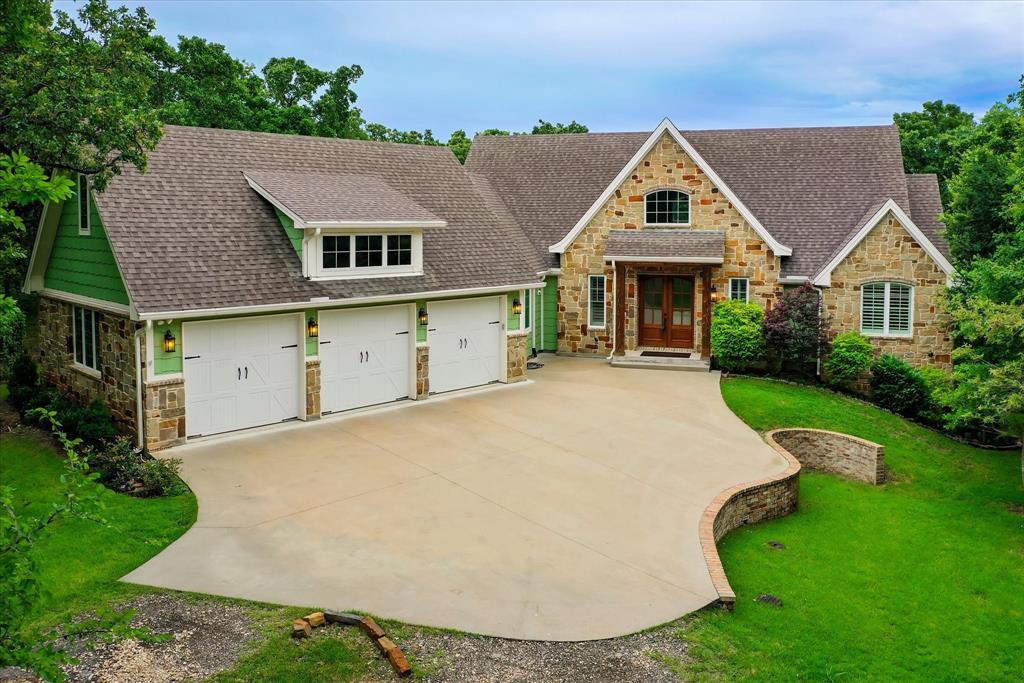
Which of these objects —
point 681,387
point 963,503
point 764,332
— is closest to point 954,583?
point 963,503

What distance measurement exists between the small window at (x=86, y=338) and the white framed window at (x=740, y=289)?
1621cm

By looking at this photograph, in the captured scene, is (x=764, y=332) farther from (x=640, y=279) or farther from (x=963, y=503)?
(x=963, y=503)

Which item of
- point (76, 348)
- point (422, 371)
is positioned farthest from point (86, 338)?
point (422, 371)

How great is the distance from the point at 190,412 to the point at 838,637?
1144 cm

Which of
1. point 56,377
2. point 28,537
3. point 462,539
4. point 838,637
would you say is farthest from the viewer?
point 56,377

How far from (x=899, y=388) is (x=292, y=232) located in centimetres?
1525

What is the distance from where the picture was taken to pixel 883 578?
500 inches

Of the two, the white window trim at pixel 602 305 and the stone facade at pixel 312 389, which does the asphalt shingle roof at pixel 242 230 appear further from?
the white window trim at pixel 602 305

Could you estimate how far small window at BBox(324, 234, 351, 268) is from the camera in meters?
18.3

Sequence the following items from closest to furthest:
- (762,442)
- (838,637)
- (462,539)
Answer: (838,637), (462,539), (762,442)

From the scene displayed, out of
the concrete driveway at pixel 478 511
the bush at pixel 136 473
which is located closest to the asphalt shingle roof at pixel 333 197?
the concrete driveway at pixel 478 511

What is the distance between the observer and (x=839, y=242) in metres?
24.9

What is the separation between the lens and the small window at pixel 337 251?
18328 mm

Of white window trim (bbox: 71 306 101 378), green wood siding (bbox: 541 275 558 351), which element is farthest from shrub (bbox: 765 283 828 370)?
white window trim (bbox: 71 306 101 378)
